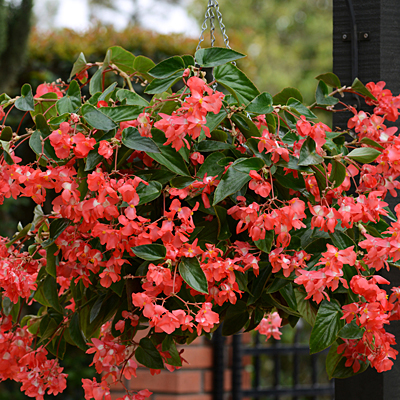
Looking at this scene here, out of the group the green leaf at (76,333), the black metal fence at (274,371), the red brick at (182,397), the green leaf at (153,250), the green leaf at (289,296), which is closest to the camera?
the green leaf at (153,250)

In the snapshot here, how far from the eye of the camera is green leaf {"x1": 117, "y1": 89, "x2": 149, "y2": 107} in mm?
736

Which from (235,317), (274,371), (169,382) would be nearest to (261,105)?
(235,317)

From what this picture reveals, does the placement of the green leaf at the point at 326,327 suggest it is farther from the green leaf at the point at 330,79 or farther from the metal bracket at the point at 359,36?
the metal bracket at the point at 359,36

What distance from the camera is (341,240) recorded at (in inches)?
26.6

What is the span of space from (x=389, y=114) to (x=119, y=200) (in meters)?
0.46

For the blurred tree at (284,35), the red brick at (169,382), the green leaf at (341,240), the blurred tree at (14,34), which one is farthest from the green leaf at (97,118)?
the blurred tree at (284,35)

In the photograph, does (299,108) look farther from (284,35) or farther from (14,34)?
(284,35)

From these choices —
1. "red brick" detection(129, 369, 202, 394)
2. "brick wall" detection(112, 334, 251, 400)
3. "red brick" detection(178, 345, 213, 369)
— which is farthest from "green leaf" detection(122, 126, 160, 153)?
"red brick" detection(178, 345, 213, 369)

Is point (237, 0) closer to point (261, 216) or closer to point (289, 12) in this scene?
point (289, 12)

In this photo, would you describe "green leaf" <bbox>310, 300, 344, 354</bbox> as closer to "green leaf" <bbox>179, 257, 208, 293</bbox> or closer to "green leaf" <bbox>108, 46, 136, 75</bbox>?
"green leaf" <bbox>179, 257, 208, 293</bbox>

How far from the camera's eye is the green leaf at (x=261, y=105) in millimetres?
684

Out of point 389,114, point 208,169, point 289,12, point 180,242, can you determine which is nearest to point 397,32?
point 389,114

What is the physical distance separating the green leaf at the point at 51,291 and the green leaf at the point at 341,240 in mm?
416

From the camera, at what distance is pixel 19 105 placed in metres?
0.73
